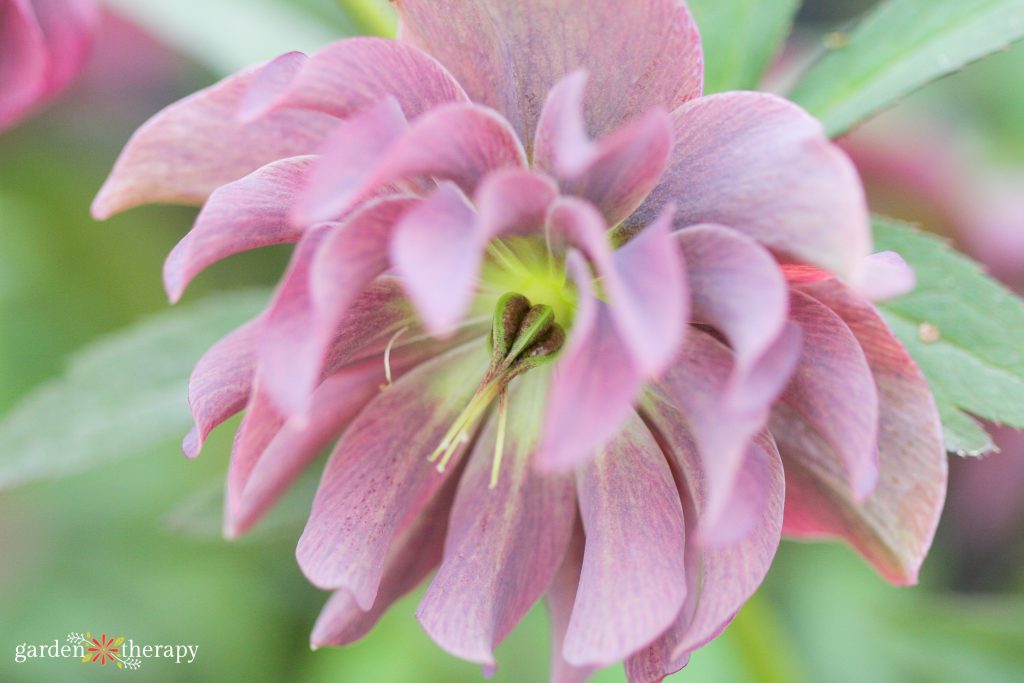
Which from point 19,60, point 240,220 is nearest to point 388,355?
point 240,220

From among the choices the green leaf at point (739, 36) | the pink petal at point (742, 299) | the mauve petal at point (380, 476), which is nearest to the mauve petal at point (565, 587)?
the mauve petal at point (380, 476)

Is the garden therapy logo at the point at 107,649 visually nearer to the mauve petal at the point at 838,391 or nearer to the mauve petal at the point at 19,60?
the mauve petal at the point at 19,60

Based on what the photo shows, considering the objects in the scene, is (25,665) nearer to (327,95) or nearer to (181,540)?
(181,540)

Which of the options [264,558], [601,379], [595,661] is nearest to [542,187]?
[601,379]

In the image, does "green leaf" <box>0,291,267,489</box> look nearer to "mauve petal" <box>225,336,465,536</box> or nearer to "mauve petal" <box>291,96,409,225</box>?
"mauve petal" <box>225,336,465,536</box>

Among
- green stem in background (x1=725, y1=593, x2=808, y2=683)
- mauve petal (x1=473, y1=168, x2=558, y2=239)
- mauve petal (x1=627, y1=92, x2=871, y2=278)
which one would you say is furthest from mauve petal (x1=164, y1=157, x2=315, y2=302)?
green stem in background (x1=725, y1=593, x2=808, y2=683)

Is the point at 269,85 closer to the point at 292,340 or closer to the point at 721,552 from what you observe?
the point at 292,340
